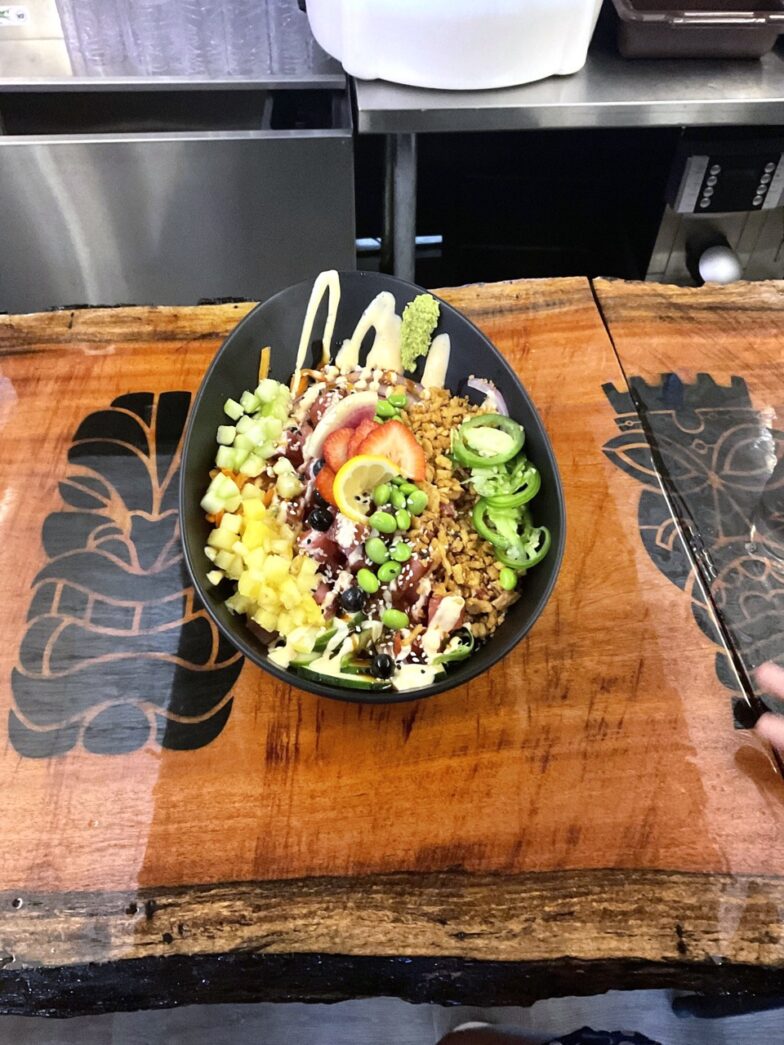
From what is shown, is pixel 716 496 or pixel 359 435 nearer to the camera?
pixel 359 435

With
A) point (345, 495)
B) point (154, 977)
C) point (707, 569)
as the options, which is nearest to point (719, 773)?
point (707, 569)

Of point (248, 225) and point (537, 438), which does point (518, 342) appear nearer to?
point (537, 438)

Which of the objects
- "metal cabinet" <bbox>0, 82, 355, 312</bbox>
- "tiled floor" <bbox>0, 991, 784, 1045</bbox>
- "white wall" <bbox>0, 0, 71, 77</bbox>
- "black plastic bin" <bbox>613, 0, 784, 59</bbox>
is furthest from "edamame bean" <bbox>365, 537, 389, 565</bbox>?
"white wall" <bbox>0, 0, 71, 77</bbox>

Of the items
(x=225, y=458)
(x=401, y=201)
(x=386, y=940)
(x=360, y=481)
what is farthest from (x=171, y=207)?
(x=386, y=940)

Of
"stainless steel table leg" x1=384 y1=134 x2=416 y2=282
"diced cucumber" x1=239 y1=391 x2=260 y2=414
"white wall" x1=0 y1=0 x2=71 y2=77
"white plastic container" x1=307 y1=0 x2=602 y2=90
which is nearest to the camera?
"diced cucumber" x1=239 y1=391 x2=260 y2=414

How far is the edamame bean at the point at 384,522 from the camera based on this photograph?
136 centimetres

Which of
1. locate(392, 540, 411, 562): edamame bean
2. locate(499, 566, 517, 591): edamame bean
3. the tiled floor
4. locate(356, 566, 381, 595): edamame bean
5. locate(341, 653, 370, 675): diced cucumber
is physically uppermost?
locate(392, 540, 411, 562): edamame bean

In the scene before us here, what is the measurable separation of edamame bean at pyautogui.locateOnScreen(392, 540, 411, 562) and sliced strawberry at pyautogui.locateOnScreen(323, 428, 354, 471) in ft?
0.71

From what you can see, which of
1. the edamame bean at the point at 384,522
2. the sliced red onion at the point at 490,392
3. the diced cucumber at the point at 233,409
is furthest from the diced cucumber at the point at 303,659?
the sliced red onion at the point at 490,392

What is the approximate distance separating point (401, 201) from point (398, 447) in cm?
125

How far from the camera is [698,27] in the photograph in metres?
2.18

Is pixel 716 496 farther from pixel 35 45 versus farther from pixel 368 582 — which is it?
pixel 35 45

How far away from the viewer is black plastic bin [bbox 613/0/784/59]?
218cm

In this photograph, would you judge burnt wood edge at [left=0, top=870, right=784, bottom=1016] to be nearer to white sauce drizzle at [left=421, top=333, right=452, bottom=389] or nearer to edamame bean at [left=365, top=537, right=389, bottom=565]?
edamame bean at [left=365, top=537, right=389, bottom=565]
